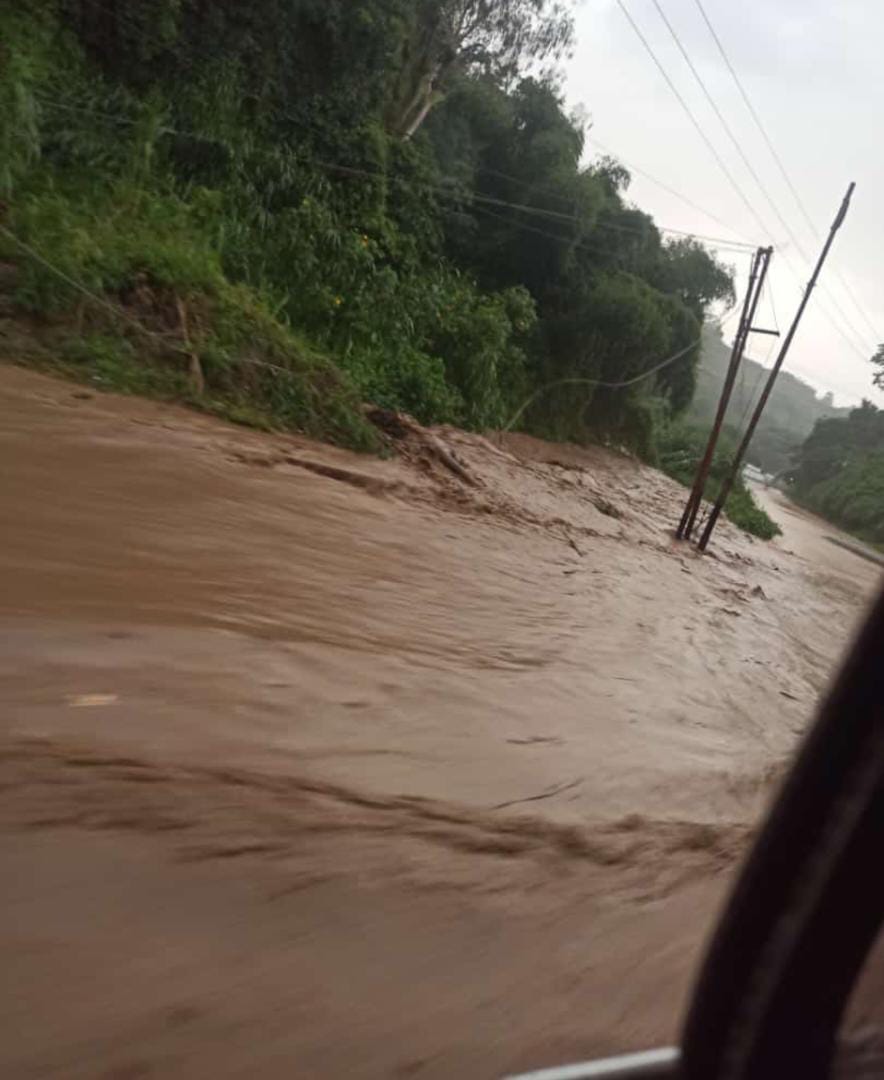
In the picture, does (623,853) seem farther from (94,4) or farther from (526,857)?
(94,4)

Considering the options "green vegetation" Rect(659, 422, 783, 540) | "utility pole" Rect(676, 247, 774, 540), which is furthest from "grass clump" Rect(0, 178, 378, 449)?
"green vegetation" Rect(659, 422, 783, 540)

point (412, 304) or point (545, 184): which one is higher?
point (545, 184)

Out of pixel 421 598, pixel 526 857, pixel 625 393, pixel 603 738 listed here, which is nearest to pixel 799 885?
pixel 526 857

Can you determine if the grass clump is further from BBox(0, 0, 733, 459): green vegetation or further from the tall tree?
the tall tree

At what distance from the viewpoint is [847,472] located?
149ft

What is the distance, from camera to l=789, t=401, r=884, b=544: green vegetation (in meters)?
39.0

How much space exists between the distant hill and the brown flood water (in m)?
20.3

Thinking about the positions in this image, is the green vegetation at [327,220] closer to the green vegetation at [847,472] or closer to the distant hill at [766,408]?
the distant hill at [766,408]

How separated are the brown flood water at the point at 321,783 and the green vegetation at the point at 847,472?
35.9 metres

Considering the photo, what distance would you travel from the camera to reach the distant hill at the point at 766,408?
41409 mm

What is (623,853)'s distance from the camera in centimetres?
292

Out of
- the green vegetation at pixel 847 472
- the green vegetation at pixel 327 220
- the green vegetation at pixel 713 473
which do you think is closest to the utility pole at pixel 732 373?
the green vegetation at pixel 327 220

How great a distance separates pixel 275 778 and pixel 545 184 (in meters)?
22.1

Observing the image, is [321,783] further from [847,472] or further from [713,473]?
[847,472]
